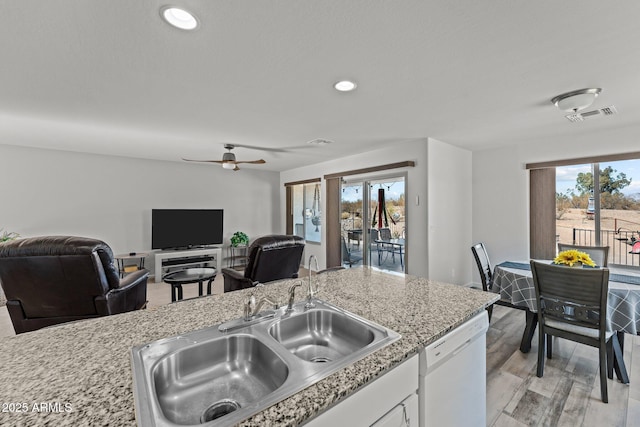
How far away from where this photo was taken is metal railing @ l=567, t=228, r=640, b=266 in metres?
3.31

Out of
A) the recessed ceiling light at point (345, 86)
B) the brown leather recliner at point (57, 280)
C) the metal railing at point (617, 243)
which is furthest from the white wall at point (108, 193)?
the metal railing at point (617, 243)

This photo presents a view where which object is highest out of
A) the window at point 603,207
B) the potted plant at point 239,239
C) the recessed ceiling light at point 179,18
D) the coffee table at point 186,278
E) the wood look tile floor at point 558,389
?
the recessed ceiling light at point 179,18

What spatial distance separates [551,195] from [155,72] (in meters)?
4.89

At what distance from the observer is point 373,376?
896 millimetres

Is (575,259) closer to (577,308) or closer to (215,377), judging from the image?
(577,308)

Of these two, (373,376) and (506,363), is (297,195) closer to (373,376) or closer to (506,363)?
(506,363)

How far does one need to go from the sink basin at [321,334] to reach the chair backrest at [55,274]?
1806mm

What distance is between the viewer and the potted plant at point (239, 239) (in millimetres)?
6111

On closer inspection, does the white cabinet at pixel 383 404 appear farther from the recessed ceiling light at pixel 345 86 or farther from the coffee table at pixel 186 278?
the coffee table at pixel 186 278

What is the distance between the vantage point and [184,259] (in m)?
5.37

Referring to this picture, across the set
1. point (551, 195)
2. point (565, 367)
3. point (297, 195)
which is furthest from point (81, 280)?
point (551, 195)

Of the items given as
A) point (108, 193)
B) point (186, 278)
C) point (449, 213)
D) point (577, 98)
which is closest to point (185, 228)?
point (108, 193)

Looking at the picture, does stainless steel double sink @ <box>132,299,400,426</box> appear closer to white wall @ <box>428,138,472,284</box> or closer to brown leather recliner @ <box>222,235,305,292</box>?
brown leather recliner @ <box>222,235,305,292</box>

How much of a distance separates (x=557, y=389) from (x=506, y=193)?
2.87 m
